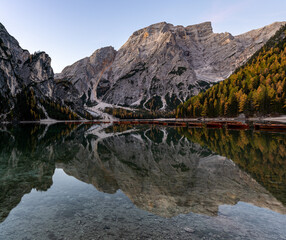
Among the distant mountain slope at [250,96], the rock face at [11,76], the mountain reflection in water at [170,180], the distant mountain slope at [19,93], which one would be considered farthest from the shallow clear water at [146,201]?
the rock face at [11,76]

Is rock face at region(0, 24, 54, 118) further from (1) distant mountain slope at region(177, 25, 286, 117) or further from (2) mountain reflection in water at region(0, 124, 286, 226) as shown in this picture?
(2) mountain reflection in water at region(0, 124, 286, 226)

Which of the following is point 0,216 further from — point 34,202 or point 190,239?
point 190,239

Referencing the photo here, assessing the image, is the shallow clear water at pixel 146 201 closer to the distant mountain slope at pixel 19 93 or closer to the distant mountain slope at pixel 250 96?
the distant mountain slope at pixel 250 96

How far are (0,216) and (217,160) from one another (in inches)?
648

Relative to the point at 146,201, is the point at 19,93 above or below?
above

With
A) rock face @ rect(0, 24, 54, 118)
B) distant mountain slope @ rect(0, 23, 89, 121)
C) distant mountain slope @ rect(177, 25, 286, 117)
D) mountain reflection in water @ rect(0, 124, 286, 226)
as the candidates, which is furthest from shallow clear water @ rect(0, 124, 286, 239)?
rock face @ rect(0, 24, 54, 118)

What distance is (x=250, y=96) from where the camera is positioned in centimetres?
9462

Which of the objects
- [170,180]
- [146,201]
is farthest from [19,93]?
[146,201]

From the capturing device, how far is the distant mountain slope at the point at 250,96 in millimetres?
85625

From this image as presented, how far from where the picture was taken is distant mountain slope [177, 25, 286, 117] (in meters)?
85.6

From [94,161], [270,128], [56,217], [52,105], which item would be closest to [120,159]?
[94,161]

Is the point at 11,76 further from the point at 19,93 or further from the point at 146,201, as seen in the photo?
the point at 146,201

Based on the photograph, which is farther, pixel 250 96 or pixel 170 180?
pixel 250 96

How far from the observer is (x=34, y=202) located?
9289 mm
